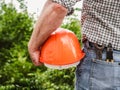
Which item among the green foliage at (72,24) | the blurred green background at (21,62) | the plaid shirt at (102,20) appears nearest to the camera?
the plaid shirt at (102,20)

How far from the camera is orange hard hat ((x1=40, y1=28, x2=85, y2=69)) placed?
9.48ft

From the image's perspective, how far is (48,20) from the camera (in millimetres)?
2812

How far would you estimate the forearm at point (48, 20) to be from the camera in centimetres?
278

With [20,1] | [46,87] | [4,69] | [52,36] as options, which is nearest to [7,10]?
[20,1]

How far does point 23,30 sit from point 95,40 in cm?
354

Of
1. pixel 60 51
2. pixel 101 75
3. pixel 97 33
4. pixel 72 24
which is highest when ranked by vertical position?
pixel 97 33

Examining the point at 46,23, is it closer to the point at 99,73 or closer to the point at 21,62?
the point at 99,73

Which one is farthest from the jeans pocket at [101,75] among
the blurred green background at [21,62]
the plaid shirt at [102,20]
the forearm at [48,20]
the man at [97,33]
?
the blurred green background at [21,62]

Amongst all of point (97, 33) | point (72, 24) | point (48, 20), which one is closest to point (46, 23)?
point (48, 20)

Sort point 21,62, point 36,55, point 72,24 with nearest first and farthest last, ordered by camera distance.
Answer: point 36,55
point 21,62
point 72,24

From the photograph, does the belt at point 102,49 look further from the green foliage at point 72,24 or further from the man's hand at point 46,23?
the green foliage at point 72,24

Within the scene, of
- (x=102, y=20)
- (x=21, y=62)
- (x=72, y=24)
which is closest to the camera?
(x=102, y=20)

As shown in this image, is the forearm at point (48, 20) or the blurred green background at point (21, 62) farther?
the blurred green background at point (21, 62)

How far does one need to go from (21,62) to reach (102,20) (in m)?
2.95
